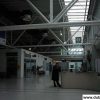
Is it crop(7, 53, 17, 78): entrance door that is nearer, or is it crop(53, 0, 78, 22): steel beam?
crop(53, 0, 78, 22): steel beam

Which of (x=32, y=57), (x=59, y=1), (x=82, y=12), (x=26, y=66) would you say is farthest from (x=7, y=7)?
(x=32, y=57)

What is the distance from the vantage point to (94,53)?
40500 millimetres

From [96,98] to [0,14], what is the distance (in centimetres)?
1963

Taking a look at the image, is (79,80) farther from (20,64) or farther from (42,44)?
(42,44)

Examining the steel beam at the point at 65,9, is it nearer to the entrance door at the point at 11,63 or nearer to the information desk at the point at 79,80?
the information desk at the point at 79,80

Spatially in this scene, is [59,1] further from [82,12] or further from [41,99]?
[41,99]

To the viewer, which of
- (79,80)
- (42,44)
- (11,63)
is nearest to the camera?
(79,80)

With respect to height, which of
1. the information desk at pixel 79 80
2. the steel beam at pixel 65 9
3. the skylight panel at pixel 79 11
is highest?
the skylight panel at pixel 79 11

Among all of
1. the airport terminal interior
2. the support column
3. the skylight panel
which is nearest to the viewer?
the airport terminal interior

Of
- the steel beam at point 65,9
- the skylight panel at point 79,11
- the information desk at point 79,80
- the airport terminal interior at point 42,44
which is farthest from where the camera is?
the skylight panel at point 79,11

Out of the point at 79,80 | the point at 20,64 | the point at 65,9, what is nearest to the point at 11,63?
the point at 20,64

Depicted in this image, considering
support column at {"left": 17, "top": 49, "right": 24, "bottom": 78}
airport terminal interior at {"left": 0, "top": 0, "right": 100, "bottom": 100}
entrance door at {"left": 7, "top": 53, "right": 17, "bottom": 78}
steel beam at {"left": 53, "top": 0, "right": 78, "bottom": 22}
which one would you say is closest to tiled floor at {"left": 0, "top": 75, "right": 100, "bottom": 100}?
airport terminal interior at {"left": 0, "top": 0, "right": 100, "bottom": 100}

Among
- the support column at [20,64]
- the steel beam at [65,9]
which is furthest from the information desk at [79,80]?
the support column at [20,64]

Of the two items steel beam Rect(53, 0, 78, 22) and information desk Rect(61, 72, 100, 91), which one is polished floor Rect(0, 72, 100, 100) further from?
steel beam Rect(53, 0, 78, 22)
